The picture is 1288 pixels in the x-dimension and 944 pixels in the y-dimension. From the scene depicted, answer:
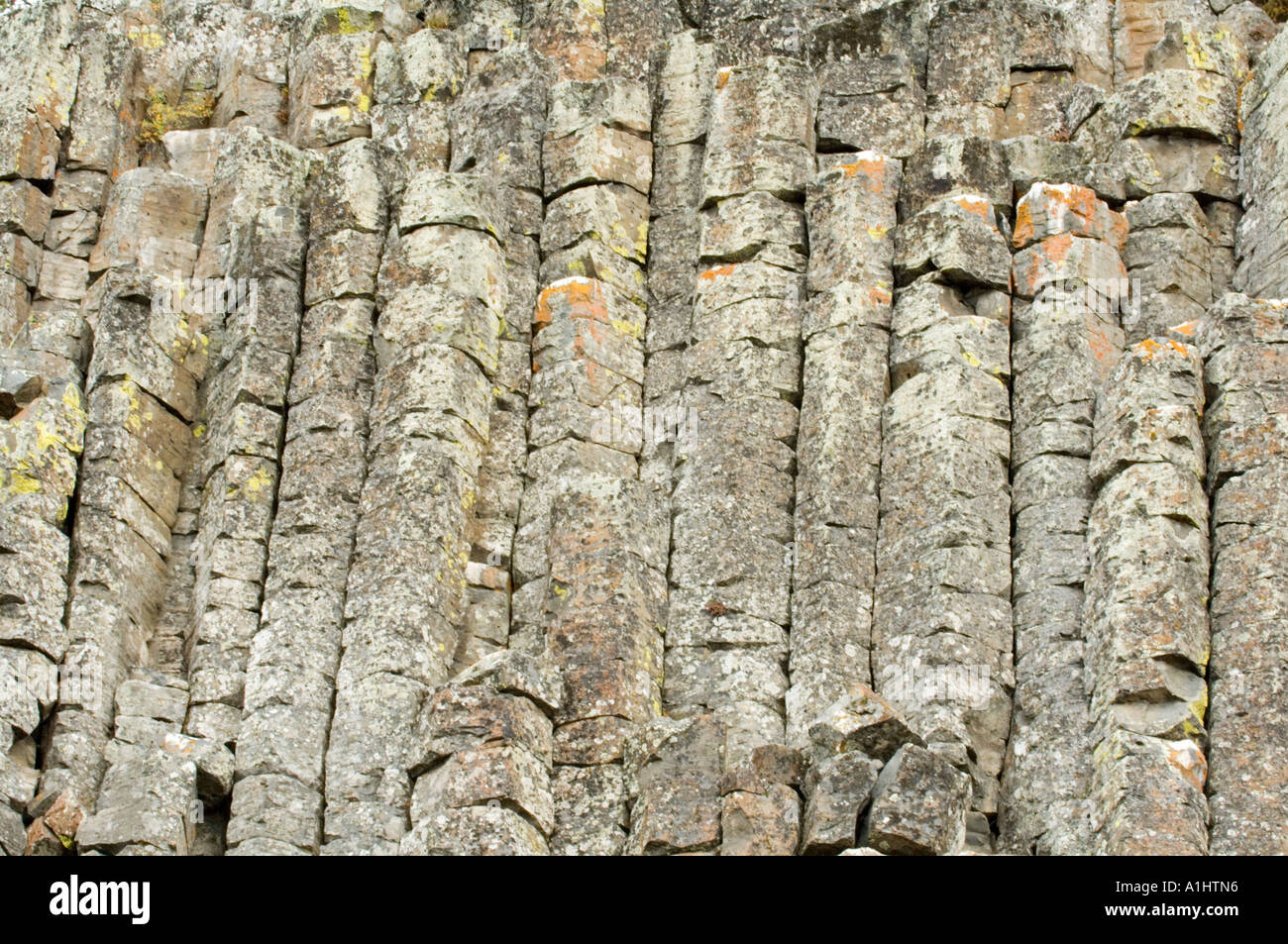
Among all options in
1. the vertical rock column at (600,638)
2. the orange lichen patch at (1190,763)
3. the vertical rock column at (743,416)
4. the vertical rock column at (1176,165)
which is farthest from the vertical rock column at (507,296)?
the orange lichen patch at (1190,763)

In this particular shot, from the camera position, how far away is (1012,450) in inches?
1156

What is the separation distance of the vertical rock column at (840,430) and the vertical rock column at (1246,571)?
3449mm

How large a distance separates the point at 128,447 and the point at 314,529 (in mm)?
2462

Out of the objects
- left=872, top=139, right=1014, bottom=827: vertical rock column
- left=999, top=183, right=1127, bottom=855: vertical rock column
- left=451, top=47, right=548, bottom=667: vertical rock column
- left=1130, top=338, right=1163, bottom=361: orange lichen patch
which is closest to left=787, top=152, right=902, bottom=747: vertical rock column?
left=872, top=139, right=1014, bottom=827: vertical rock column

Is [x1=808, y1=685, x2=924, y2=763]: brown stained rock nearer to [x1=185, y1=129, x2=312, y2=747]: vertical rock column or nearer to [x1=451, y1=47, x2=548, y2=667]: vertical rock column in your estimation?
[x1=451, y1=47, x2=548, y2=667]: vertical rock column

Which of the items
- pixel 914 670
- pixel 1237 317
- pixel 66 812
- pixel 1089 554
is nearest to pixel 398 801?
pixel 66 812

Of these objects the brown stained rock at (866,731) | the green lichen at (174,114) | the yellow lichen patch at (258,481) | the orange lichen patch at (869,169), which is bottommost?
the brown stained rock at (866,731)

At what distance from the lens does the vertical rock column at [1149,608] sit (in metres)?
25.8

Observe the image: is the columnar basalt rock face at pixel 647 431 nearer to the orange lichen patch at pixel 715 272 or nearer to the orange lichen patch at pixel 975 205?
the orange lichen patch at pixel 715 272

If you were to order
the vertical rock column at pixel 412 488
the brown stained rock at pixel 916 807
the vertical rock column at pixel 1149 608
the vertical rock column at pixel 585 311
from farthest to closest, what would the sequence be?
1. the vertical rock column at pixel 585 311
2. the vertical rock column at pixel 412 488
3. the vertical rock column at pixel 1149 608
4. the brown stained rock at pixel 916 807

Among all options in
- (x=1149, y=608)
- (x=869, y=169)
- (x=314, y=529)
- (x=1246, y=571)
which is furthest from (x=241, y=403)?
(x=1246, y=571)

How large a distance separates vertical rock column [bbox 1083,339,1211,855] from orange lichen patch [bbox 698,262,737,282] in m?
4.51

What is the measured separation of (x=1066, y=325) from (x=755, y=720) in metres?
5.42

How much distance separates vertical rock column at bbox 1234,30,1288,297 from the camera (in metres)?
30.7
